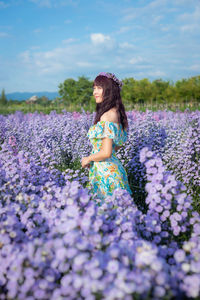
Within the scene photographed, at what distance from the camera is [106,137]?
2994 millimetres

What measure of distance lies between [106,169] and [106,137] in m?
0.41

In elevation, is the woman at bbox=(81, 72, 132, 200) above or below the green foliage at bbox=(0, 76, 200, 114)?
below

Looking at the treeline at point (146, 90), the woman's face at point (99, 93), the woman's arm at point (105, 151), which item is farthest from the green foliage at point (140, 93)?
the woman's arm at point (105, 151)

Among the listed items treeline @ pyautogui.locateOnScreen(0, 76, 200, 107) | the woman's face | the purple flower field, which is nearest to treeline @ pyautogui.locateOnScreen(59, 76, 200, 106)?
treeline @ pyautogui.locateOnScreen(0, 76, 200, 107)

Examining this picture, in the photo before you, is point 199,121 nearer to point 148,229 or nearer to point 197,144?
point 197,144

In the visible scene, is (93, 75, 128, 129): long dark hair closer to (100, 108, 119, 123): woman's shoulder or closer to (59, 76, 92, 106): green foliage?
(100, 108, 119, 123): woman's shoulder

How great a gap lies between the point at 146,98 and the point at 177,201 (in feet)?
115

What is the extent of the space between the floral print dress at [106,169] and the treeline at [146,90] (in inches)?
840

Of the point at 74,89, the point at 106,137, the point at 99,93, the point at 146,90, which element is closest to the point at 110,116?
the point at 106,137

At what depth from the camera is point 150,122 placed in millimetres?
5723

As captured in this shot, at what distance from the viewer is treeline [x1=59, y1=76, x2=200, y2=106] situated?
29.6 metres

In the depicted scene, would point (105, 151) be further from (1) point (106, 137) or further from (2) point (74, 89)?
(2) point (74, 89)

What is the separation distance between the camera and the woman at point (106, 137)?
3012 millimetres

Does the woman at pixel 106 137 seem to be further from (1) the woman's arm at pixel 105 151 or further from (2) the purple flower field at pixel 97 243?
(2) the purple flower field at pixel 97 243
